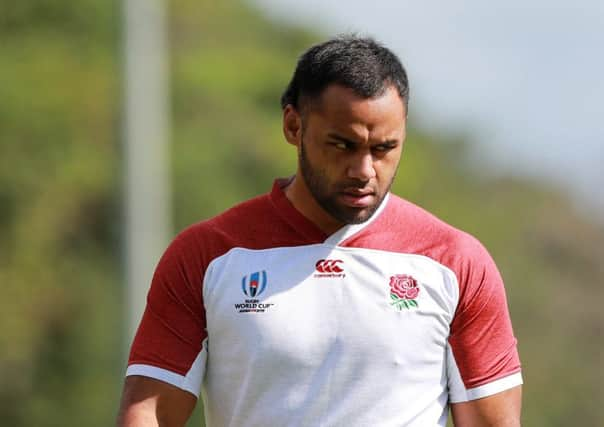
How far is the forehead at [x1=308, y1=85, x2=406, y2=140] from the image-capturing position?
5.07m

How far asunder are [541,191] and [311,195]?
75.7 ft

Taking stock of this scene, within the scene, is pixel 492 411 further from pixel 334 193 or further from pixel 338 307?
pixel 334 193

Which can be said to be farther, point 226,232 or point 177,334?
point 226,232

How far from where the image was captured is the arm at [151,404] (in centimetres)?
517

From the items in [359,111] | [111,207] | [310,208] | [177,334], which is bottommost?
[111,207]

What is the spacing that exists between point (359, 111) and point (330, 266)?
1.77 ft

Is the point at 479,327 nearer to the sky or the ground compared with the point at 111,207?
nearer to the sky

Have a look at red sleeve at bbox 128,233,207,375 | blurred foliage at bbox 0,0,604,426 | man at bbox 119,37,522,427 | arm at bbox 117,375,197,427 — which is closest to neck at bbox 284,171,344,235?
man at bbox 119,37,522,427

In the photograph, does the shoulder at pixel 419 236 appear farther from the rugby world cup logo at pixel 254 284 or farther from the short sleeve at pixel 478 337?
the rugby world cup logo at pixel 254 284

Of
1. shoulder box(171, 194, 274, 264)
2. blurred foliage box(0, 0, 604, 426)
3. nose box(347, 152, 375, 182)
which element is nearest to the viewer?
A: nose box(347, 152, 375, 182)

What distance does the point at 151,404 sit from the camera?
5.20m

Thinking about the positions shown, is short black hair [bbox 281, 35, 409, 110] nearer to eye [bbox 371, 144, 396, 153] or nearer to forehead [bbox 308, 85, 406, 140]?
forehead [bbox 308, 85, 406, 140]

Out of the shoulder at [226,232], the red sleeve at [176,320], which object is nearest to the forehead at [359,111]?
the shoulder at [226,232]

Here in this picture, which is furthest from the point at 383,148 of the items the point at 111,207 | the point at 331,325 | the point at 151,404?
the point at 111,207
